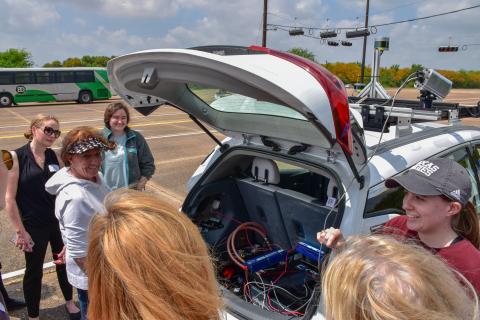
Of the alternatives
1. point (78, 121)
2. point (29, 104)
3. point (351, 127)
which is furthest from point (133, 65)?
point (29, 104)

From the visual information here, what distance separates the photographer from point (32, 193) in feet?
9.84

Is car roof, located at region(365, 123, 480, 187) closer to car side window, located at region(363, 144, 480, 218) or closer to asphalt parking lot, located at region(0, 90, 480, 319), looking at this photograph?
car side window, located at region(363, 144, 480, 218)

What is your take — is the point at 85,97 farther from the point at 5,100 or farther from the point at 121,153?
the point at 121,153

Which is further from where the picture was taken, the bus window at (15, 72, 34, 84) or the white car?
the bus window at (15, 72, 34, 84)

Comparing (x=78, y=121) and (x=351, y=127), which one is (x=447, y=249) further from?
(x=78, y=121)

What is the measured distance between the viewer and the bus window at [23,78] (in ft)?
81.6

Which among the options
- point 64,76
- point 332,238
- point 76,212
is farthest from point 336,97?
point 64,76

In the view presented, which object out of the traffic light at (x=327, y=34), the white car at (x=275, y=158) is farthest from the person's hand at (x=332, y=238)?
the traffic light at (x=327, y=34)

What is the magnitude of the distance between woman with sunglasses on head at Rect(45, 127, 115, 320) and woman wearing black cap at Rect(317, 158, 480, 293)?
4.86 feet

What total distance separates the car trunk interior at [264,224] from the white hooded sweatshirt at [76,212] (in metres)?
0.72

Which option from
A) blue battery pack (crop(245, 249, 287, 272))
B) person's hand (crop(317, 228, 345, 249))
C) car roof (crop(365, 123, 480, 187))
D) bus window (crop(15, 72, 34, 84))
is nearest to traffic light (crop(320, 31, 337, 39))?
bus window (crop(15, 72, 34, 84))

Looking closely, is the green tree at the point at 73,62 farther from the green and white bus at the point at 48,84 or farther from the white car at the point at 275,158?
the white car at the point at 275,158

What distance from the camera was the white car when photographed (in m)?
1.82

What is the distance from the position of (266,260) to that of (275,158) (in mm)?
717
